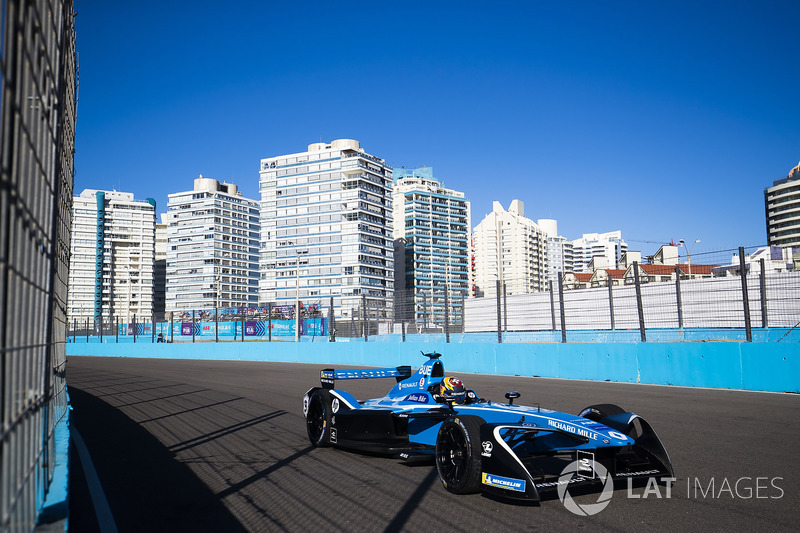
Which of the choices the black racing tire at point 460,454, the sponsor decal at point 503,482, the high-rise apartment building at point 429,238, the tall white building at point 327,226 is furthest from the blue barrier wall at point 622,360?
the high-rise apartment building at point 429,238

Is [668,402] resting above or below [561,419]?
below

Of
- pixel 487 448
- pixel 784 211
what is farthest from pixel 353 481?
pixel 784 211

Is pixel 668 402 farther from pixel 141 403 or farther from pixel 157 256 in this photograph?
pixel 157 256

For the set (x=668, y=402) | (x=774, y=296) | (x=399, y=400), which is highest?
(x=774, y=296)

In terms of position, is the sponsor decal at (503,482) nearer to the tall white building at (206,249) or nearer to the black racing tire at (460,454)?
the black racing tire at (460,454)

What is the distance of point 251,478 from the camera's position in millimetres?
5793

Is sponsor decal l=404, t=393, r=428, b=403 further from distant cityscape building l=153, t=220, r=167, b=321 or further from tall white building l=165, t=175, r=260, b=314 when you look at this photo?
distant cityscape building l=153, t=220, r=167, b=321

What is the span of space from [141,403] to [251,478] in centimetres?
750

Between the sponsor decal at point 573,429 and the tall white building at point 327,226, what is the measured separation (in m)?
105

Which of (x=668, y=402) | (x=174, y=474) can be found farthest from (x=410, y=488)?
(x=668, y=402)

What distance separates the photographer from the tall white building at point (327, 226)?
11375 cm

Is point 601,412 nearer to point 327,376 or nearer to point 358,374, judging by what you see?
point 358,374

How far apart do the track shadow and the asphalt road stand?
0.01 metres

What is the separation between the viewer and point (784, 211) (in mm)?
127000
